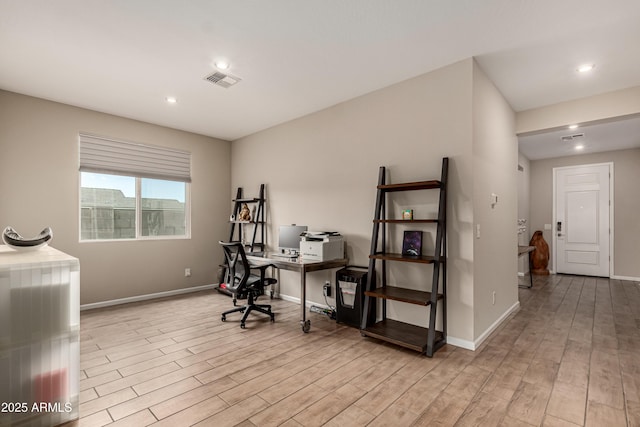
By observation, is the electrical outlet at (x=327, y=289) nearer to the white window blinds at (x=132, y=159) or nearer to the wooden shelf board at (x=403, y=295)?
the wooden shelf board at (x=403, y=295)

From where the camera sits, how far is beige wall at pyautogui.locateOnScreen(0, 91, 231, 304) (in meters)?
3.60

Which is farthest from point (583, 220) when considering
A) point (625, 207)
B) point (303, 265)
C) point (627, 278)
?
point (303, 265)

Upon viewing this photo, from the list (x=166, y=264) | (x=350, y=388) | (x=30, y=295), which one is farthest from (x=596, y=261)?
(x=30, y=295)

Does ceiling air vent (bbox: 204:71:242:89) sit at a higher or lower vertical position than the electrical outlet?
higher

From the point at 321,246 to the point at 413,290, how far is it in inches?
41.8

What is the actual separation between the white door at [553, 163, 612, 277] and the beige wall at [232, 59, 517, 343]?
371 centimetres

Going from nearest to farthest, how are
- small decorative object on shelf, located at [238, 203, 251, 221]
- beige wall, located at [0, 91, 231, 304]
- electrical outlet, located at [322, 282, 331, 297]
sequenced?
beige wall, located at [0, 91, 231, 304] → electrical outlet, located at [322, 282, 331, 297] → small decorative object on shelf, located at [238, 203, 251, 221]

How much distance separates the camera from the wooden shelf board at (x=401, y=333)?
267cm

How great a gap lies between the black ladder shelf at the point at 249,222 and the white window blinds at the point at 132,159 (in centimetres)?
92

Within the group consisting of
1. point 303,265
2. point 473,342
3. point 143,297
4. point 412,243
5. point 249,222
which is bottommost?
point 143,297

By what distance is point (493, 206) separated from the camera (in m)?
3.27

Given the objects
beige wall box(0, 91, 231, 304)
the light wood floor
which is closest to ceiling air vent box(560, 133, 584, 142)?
the light wood floor

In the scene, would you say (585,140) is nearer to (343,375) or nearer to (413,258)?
(413,258)

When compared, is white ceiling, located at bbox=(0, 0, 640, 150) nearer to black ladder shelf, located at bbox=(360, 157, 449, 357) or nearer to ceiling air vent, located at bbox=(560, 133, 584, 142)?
Answer: black ladder shelf, located at bbox=(360, 157, 449, 357)
